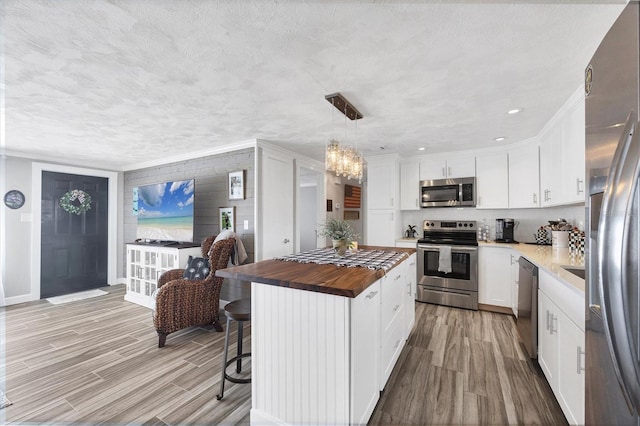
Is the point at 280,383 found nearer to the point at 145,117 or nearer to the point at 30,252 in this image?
the point at 145,117

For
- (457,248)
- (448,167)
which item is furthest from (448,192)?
(457,248)

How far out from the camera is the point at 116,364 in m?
Result: 2.40

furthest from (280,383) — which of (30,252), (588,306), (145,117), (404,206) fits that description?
(30,252)

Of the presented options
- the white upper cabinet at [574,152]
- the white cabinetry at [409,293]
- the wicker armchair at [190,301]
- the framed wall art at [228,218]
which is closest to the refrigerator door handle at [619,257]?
the white cabinetry at [409,293]

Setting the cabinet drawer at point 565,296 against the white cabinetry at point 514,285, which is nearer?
the cabinet drawer at point 565,296

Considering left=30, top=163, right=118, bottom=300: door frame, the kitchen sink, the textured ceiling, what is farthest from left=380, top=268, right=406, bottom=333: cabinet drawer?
left=30, top=163, right=118, bottom=300: door frame

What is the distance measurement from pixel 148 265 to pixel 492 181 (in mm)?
5327

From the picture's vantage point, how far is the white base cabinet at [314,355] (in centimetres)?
142

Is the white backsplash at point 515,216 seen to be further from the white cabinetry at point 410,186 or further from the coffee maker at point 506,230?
the white cabinetry at point 410,186

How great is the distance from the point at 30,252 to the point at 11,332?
5.85ft

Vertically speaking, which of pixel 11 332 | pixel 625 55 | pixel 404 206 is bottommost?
pixel 11 332

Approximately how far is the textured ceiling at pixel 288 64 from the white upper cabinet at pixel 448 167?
0.94 m

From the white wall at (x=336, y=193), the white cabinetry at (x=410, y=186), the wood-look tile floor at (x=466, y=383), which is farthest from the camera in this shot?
the white wall at (x=336, y=193)

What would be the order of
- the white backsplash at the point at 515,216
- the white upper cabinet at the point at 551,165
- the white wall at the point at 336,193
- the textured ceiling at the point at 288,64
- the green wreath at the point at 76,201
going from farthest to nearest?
the white wall at the point at 336,193 < the green wreath at the point at 76,201 < the white backsplash at the point at 515,216 < the white upper cabinet at the point at 551,165 < the textured ceiling at the point at 288,64
